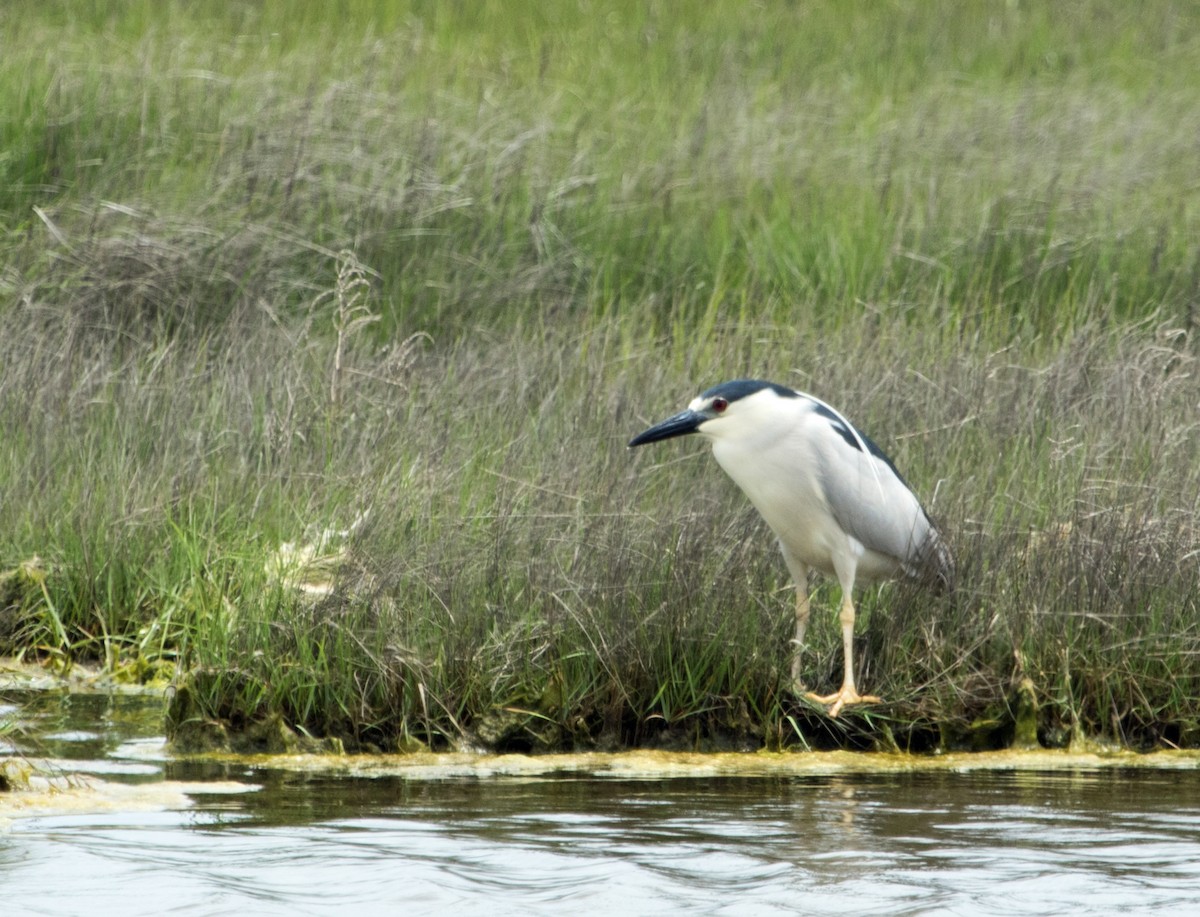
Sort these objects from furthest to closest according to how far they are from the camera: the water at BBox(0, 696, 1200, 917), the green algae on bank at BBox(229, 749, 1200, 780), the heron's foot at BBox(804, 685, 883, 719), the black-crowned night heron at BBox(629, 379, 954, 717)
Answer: the black-crowned night heron at BBox(629, 379, 954, 717) → the heron's foot at BBox(804, 685, 883, 719) → the green algae on bank at BBox(229, 749, 1200, 780) → the water at BBox(0, 696, 1200, 917)

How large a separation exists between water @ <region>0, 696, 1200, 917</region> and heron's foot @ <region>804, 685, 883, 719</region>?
0.77 feet

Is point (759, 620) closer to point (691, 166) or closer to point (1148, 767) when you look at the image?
point (1148, 767)

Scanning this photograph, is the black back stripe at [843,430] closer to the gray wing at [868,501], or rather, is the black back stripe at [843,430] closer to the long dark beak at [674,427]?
the gray wing at [868,501]

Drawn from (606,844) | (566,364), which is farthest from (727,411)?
(566,364)

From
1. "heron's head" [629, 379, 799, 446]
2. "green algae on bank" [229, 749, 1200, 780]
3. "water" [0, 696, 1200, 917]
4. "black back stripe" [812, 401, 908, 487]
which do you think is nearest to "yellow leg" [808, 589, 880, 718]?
"green algae on bank" [229, 749, 1200, 780]

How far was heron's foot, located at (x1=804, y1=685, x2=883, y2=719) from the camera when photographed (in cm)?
523

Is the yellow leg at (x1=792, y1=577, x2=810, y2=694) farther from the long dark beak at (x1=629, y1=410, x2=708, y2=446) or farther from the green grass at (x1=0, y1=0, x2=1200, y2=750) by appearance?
the long dark beak at (x1=629, y1=410, x2=708, y2=446)

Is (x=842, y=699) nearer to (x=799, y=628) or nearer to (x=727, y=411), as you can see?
(x=799, y=628)

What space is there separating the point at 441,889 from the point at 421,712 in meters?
1.25

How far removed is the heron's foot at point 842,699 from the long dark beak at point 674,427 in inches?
36.1

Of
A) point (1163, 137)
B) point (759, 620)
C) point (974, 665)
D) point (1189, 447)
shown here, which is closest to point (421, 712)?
point (759, 620)

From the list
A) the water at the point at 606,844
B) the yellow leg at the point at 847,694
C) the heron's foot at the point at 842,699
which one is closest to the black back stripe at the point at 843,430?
the yellow leg at the point at 847,694

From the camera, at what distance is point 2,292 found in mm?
8469

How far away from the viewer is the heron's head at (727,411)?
5645mm
